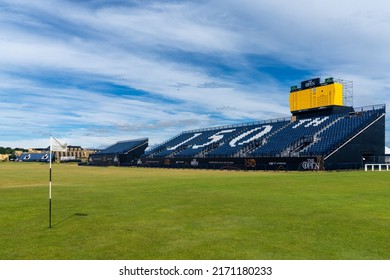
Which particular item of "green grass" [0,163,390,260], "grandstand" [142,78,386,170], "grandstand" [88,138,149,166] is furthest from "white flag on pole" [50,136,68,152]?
"grandstand" [88,138,149,166]

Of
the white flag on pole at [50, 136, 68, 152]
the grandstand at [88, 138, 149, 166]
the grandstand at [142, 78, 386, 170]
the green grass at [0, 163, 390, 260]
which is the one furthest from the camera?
the grandstand at [88, 138, 149, 166]

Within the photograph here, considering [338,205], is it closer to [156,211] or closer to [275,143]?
[156,211]

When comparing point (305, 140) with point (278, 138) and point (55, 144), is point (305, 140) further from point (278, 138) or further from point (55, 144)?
point (55, 144)

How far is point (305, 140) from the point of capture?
58031mm

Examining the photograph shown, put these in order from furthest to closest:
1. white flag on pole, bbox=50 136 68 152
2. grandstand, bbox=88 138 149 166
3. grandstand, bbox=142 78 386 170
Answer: grandstand, bbox=88 138 149 166
grandstand, bbox=142 78 386 170
white flag on pole, bbox=50 136 68 152

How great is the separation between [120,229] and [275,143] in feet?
178

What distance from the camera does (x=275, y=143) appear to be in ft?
205

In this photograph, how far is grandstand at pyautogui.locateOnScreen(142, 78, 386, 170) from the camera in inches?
2020

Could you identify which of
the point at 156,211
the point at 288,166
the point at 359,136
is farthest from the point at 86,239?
the point at 359,136

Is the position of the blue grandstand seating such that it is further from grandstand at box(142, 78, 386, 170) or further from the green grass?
the green grass

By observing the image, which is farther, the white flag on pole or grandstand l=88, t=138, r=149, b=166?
grandstand l=88, t=138, r=149, b=166

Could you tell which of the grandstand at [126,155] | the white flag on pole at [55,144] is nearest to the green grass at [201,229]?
the white flag on pole at [55,144]

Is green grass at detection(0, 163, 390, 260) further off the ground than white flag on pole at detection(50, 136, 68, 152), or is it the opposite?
white flag on pole at detection(50, 136, 68, 152)
